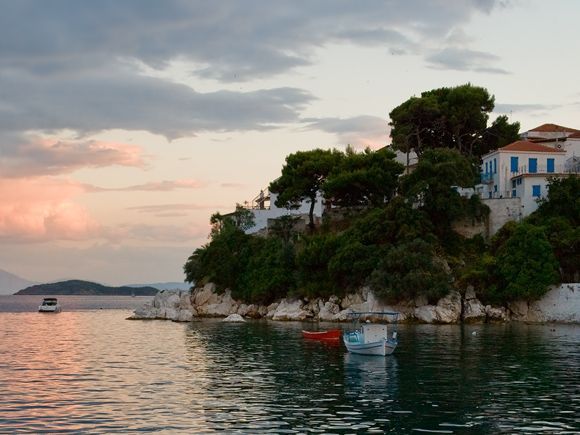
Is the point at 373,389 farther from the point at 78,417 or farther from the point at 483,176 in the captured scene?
the point at 483,176

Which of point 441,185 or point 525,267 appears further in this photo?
point 441,185

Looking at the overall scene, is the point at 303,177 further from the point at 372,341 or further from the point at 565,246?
the point at 372,341

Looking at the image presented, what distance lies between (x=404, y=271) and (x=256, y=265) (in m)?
25.4

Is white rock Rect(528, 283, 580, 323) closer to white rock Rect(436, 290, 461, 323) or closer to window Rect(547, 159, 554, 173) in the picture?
white rock Rect(436, 290, 461, 323)

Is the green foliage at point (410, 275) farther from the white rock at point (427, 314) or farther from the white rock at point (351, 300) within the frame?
the white rock at point (351, 300)

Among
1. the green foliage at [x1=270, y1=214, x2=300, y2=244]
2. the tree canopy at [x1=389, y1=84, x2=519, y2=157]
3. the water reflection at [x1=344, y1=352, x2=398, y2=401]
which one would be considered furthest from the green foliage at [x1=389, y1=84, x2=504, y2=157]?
the water reflection at [x1=344, y1=352, x2=398, y2=401]

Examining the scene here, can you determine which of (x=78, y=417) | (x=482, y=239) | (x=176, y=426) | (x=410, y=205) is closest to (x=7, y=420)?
(x=78, y=417)

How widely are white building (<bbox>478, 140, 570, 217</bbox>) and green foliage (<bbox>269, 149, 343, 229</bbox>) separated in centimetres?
2226

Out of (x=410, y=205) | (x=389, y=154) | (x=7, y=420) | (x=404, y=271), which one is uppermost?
(x=389, y=154)

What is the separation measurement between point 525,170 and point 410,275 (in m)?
24.7

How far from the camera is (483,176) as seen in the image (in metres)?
104

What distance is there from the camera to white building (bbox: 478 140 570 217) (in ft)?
317

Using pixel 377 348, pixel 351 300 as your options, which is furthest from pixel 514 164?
pixel 377 348

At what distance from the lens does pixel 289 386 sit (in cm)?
3912
